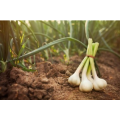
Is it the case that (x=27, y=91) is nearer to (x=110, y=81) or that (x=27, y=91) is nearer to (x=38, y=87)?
(x=38, y=87)

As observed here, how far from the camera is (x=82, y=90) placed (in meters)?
0.73

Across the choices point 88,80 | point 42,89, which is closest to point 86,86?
point 88,80

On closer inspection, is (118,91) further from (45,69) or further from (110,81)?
(45,69)

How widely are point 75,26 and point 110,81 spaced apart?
699 millimetres

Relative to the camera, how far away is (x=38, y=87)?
0.70m

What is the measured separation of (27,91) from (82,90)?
27 centimetres

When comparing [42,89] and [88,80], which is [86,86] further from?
[42,89]

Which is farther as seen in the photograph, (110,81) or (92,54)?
(110,81)
